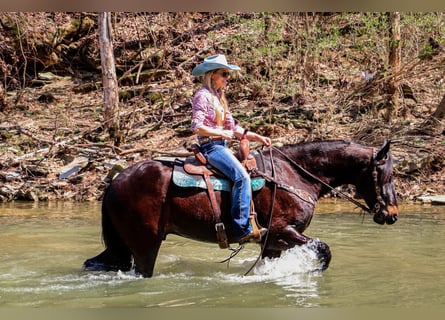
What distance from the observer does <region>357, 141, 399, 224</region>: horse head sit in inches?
253

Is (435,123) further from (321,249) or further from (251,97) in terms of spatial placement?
(321,249)

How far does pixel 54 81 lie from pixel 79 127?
4.95 m

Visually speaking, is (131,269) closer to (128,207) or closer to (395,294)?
(128,207)

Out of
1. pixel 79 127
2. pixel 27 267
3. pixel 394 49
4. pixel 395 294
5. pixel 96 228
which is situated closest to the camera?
pixel 395 294

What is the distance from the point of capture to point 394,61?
55.6 feet

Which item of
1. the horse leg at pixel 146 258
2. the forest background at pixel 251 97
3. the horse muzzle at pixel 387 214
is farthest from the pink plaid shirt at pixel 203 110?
the forest background at pixel 251 97

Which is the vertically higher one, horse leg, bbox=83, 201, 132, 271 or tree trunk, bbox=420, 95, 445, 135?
tree trunk, bbox=420, 95, 445, 135

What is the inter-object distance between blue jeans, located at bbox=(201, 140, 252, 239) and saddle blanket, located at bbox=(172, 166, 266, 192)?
0.09 meters

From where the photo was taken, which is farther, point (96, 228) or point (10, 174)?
point (10, 174)

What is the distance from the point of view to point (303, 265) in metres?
6.55

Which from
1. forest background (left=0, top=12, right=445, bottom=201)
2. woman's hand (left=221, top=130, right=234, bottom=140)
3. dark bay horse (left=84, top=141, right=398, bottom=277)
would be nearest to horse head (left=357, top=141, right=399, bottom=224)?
dark bay horse (left=84, top=141, right=398, bottom=277)

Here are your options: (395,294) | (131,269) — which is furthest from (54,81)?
(395,294)

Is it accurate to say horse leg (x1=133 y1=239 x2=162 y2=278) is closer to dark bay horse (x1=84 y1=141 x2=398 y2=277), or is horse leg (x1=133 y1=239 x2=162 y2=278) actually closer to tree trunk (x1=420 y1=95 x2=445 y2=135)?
dark bay horse (x1=84 y1=141 x2=398 y2=277)

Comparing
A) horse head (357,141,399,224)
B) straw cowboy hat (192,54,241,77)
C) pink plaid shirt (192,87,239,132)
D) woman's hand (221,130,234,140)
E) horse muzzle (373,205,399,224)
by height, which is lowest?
horse muzzle (373,205,399,224)
